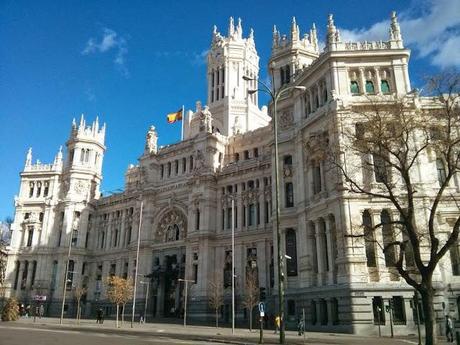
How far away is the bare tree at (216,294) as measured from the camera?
52.1m

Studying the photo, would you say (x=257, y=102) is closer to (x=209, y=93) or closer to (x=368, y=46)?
(x=209, y=93)

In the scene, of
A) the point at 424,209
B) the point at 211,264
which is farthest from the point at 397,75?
the point at 211,264

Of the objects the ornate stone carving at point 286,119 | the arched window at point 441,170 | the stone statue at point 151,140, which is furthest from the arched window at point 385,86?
the stone statue at point 151,140

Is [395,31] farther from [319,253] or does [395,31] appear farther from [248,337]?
[248,337]

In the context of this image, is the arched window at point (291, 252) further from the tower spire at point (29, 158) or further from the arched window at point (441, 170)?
the tower spire at point (29, 158)

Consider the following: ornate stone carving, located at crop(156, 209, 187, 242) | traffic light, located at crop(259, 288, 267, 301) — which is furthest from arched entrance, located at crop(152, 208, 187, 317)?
traffic light, located at crop(259, 288, 267, 301)

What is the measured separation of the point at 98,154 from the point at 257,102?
3535 centimetres

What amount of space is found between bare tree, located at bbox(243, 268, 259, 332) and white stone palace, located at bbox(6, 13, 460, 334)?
91 centimetres

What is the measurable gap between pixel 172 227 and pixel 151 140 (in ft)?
57.1

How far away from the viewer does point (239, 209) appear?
63.1 meters

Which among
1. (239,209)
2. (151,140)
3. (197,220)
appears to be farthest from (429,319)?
(151,140)

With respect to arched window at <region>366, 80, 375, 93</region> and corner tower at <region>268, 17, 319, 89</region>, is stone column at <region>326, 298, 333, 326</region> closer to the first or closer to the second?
arched window at <region>366, 80, 375, 93</region>

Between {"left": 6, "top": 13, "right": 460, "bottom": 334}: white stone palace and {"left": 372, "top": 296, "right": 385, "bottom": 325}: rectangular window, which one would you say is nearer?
{"left": 372, "top": 296, "right": 385, "bottom": 325}: rectangular window

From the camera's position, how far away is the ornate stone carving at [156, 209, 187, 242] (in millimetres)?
69062
